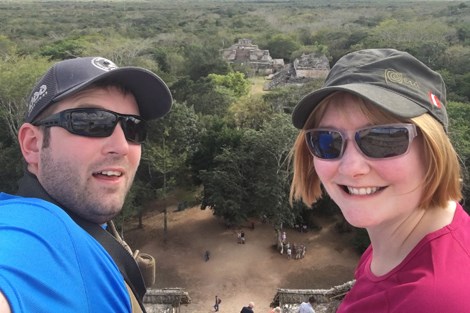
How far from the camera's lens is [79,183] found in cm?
242

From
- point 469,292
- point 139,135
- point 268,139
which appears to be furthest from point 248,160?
point 469,292

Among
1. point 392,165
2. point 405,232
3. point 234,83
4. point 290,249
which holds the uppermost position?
point 392,165

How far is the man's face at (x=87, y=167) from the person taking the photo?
2396 millimetres

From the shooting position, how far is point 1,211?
1.90 metres

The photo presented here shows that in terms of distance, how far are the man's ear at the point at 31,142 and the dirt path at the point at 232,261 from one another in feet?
41.3

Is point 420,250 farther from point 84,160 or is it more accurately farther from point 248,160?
point 248,160

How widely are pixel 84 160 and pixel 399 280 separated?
1882mm

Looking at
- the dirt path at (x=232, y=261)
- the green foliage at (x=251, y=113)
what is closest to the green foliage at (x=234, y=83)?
the green foliage at (x=251, y=113)

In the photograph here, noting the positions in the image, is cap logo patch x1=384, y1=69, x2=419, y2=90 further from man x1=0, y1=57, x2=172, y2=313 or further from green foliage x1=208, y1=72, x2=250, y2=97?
green foliage x1=208, y1=72, x2=250, y2=97

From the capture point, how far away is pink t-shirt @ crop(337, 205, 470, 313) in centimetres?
178

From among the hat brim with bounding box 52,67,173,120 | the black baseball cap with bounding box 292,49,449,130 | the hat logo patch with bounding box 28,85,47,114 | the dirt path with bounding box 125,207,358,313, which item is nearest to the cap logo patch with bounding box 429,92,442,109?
the black baseball cap with bounding box 292,49,449,130

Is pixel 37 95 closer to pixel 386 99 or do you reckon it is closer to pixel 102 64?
pixel 102 64

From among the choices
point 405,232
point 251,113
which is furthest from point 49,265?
point 251,113

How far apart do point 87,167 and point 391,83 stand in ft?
5.90
